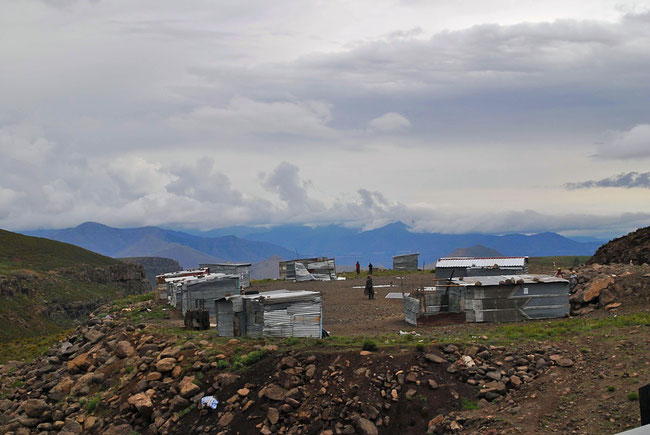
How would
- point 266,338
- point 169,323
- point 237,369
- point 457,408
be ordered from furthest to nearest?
point 169,323 → point 266,338 → point 237,369 → point 457,408

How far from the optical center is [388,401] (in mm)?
18922

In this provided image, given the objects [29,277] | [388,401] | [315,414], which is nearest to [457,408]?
[388,401]

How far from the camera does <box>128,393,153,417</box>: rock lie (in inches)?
858

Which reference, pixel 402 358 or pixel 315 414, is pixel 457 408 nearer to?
pixel 402 358

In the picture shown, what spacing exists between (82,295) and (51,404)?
3446 inches

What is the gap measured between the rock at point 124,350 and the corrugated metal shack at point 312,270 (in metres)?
31.2

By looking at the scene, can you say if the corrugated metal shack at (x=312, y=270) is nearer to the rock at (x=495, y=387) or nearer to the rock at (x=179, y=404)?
the rock at (x=179, y=404)

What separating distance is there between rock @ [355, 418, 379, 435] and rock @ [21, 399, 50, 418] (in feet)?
48.8

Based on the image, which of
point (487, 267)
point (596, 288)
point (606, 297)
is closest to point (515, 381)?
point (606, 297)

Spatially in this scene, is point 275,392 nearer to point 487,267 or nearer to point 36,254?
point 487,267

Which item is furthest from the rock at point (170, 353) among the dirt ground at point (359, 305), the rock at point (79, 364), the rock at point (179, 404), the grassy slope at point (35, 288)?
the grassy slope at point (35, 288)

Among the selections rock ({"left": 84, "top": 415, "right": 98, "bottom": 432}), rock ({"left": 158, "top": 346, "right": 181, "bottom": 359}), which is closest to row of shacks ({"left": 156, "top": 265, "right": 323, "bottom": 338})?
rock ({"left": 158, "top": 346, "right": 181, "bottom": 359})

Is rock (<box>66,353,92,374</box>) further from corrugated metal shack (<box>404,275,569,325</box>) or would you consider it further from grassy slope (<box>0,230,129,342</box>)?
grassy slope (<box>0,230,129,342</box>)

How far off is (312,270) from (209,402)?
38896mm
